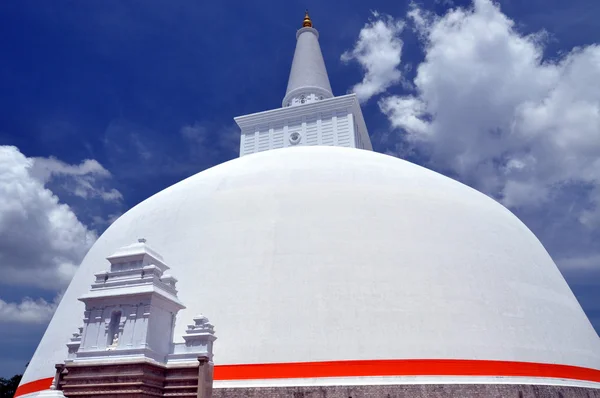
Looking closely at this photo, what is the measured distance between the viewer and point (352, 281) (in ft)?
42.2

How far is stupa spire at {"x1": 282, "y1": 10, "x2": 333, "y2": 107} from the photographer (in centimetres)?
2830

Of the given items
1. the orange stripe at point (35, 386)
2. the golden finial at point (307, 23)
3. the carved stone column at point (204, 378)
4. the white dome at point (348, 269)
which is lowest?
the carved stone column at point (204, 378)

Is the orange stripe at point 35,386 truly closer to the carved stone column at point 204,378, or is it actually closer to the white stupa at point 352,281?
the white stupa at point 352,281

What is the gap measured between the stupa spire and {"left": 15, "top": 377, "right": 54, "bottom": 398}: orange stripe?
19.3 m

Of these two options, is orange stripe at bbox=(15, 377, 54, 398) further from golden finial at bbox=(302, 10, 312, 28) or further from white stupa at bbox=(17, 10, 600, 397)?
golden finial at bbox=(302, 10, 312, 28)

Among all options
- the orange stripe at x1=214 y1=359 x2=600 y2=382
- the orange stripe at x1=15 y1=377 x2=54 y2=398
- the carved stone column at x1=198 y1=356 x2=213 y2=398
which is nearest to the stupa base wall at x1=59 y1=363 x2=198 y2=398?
the carved stone column at x1=198 y1=356 x2=213 y2=398

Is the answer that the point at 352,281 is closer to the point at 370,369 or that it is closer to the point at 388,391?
the point at 370,369

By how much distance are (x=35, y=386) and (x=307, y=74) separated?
21293 mm

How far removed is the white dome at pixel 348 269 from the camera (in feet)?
40.3

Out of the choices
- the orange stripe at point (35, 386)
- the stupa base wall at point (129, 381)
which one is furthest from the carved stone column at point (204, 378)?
the orange stripe at point (35, 386)

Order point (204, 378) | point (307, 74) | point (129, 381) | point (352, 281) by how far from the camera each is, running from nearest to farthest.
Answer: point (129, 381) < point (204, 378) < point (352, 281) < point (307, 74)

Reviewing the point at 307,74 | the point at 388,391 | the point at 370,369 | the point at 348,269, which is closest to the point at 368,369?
the point at 370,369

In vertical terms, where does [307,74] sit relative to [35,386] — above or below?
above

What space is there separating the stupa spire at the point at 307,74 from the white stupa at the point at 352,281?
11634mm
